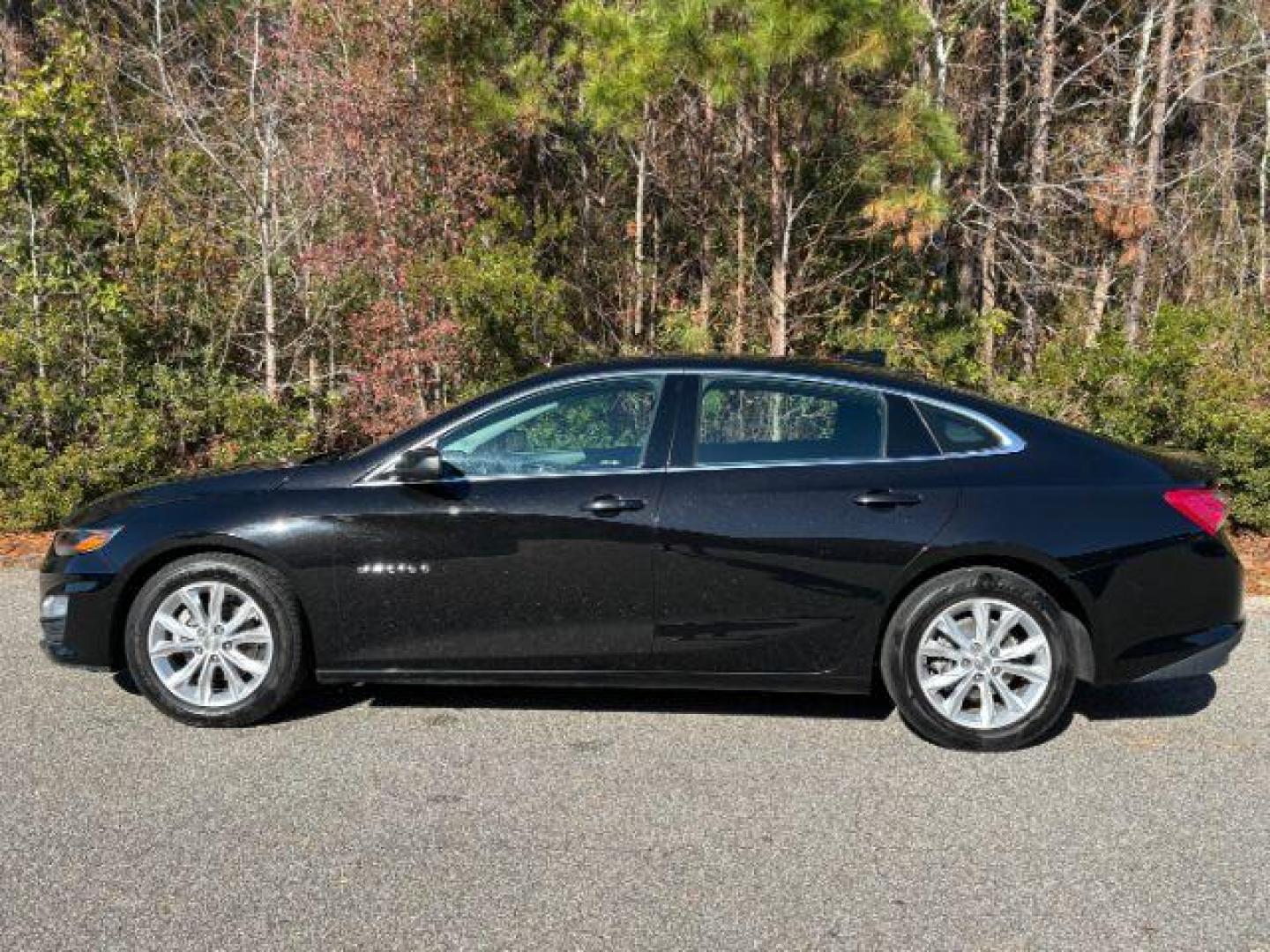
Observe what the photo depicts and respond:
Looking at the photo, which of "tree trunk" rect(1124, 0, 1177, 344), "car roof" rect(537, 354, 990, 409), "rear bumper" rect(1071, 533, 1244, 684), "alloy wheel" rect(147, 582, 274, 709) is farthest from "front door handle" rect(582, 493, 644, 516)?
"tree trunk" rect(1124, 0, 1177, 344)

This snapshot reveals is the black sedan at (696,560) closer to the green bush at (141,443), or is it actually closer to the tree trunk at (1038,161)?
the green bush at (141,443)

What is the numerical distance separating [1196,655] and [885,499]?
53.5 inches

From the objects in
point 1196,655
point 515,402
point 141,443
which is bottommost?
point 1196,655

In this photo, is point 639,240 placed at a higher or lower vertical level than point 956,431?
higher

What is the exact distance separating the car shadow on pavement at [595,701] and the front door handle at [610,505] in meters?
0.92

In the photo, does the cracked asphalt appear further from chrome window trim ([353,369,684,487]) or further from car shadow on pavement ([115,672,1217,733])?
chrome window trim ([353,369,684,487])

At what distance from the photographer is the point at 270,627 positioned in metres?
4.88

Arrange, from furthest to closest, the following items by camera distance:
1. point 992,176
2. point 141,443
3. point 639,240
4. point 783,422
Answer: point 992,176
point 639,240
point 141,443
point 783,422

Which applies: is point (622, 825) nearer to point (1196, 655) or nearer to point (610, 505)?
point (610, 505)

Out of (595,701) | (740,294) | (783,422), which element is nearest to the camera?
(783,422)

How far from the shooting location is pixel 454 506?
15.8 ft

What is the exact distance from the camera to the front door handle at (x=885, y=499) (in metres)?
4.68

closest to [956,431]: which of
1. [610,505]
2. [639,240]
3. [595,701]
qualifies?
[610,505]

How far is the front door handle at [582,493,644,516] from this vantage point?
15.5 ft
